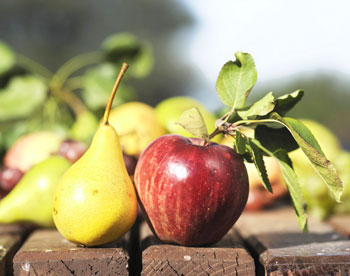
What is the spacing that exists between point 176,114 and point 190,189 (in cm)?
76

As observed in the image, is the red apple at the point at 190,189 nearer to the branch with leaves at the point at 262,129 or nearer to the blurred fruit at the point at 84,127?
the branch with leaves at the point at 262,129

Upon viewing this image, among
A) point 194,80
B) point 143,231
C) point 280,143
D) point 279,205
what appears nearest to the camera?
point 280,143

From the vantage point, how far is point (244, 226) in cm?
109

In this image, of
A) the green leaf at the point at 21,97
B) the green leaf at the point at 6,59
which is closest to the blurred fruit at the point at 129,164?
the green leaf at the point at 21,97

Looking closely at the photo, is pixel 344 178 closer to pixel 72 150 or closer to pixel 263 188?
pixel 263 188

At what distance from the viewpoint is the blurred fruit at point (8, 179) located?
121cm

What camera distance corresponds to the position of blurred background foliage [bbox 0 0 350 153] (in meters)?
1.79

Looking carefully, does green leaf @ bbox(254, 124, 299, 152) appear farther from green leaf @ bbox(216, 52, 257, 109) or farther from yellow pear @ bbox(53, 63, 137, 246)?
yellow pear @ bbox(53, 63, 137, 246)

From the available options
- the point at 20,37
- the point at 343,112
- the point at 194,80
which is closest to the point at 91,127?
the point at 20,37

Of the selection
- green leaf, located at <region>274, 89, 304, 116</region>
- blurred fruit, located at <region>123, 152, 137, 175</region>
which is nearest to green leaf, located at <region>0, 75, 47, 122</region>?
blurred fruit, located at <region>123, 152, 137, 175</region>

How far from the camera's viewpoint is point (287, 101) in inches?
32.9

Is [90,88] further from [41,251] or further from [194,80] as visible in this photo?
[194,80]

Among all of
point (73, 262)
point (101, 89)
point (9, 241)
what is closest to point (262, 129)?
point (73, 262)

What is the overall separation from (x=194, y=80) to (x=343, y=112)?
3.91 m
